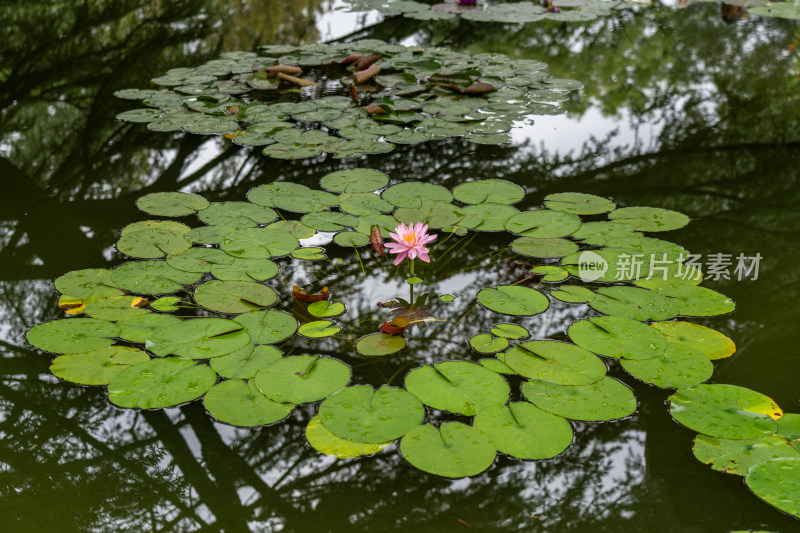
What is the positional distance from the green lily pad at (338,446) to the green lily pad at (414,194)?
124 centimetres

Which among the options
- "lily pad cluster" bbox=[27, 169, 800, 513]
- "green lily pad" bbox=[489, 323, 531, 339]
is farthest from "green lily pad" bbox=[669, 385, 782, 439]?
"green lily pad" bbox=[489, 323, 531, 339]

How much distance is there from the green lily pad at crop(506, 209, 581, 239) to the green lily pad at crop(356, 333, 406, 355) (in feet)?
2.55

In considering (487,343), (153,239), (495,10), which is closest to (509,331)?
(487,343)

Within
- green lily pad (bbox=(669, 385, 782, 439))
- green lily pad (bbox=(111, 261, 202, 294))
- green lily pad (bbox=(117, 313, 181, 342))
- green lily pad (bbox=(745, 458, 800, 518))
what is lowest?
green lily pad (bbox=(745, 458, 800, 518))

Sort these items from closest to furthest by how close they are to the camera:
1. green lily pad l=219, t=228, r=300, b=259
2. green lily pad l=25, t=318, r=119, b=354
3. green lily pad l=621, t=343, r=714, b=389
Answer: green lily pad l=621, t=343, r=714, b=389 < green lily pad l=25, t=318, r=119, b=354 < green lily pad l=219, t=228, r=300, b=259

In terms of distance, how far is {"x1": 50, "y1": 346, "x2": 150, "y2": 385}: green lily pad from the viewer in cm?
166

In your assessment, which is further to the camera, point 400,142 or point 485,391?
point 400,142

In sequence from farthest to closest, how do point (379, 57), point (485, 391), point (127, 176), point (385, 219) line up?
point (379, 57) < point (127, 176) < point (385, 219) < point (485, 391)

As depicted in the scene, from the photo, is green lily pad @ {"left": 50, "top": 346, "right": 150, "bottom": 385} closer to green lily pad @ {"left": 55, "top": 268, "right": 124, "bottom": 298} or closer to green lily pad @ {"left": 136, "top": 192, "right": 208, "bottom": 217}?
green lily pad @ {"left": 55, "top": 268, "right": 124, "bottom": 298}

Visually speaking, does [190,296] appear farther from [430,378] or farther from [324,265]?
[430,378]

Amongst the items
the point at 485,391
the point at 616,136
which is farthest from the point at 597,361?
the point at 616,136

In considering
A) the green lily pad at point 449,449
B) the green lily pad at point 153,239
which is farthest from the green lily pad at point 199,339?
the green lily pad at point 449,449

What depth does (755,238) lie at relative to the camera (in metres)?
2.43

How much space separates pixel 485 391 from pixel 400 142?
6.25 ft
